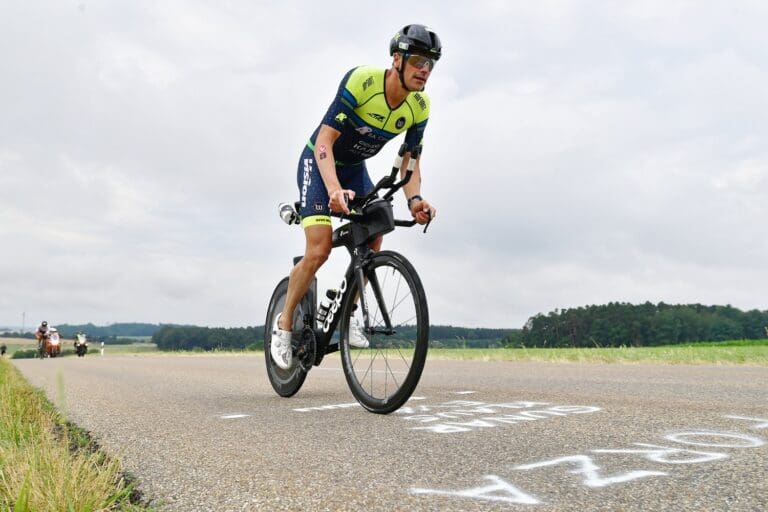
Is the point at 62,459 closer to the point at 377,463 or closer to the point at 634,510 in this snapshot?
the point at 377,463

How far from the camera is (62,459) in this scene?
2.30 meters

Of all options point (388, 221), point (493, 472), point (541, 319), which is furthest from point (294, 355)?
point (541, 319)

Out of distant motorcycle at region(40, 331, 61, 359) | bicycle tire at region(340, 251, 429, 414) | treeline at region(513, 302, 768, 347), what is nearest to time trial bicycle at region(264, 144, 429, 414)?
bicycle tire at region(340, 251, 429, 414)

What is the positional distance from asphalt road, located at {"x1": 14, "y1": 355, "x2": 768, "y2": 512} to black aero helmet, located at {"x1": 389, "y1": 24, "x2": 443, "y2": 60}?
7.56 ft

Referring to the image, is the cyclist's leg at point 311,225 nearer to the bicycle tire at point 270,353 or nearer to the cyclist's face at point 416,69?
the bicycle tire at point 270,353

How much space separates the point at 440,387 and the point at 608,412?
7.03 feet

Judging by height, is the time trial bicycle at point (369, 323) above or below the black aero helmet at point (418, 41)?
below

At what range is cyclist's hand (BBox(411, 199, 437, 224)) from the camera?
15.0 ft

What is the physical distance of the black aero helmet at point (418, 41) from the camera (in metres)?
4.14

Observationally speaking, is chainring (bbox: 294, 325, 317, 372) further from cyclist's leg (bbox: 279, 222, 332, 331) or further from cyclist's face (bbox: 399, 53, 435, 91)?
cyclist's face (bbox: 399, 53, 435, 91)

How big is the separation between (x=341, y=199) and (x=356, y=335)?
1001 millimetres

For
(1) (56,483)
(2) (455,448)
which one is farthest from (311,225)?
(1) (56,483)

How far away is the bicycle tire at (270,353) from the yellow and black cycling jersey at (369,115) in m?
1.32

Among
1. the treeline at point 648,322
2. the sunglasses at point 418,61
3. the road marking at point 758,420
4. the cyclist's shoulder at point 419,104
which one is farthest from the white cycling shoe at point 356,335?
the treeline at point 648,322
